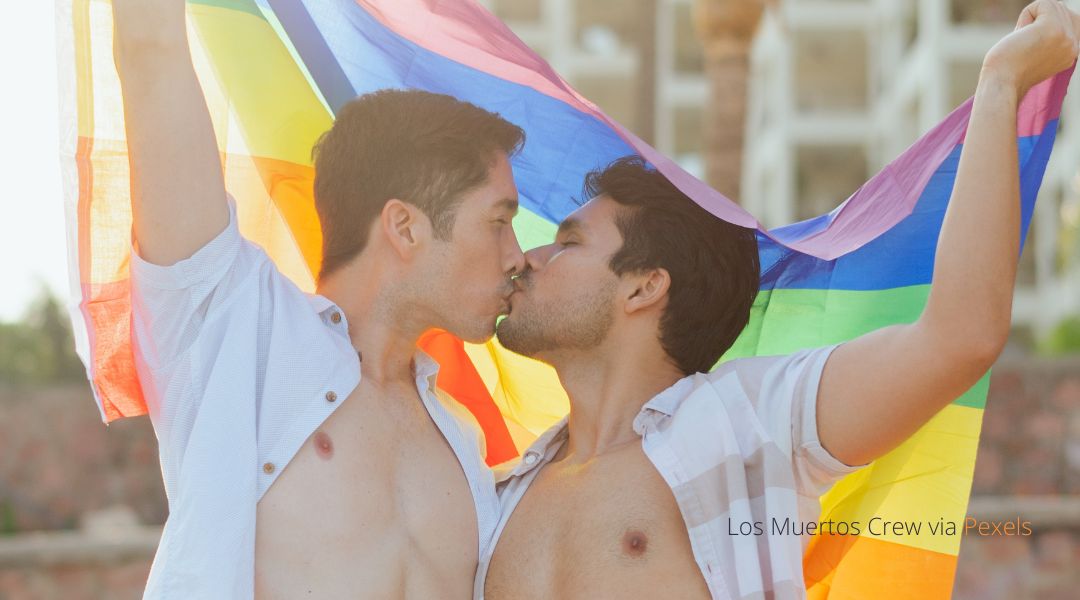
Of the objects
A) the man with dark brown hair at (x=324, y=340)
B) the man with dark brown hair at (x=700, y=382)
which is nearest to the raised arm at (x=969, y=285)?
the man with dark brown hair at (x=700, y=382)

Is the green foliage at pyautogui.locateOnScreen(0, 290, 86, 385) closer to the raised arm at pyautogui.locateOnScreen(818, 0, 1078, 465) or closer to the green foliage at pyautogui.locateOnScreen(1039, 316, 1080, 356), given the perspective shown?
the green foliage at pyautogui.locateOnScreen(1039, 316, 1080, 356)

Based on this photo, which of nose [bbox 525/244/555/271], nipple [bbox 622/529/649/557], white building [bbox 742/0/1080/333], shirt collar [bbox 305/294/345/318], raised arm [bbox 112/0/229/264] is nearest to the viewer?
raised arm [bbox 112/0/229/264]

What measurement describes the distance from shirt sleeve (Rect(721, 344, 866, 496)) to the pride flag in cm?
32

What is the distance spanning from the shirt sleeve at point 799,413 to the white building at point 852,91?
82.4 feet

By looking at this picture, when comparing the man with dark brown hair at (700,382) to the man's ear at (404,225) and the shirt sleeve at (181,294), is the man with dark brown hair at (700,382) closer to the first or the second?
the man's ear at (404,225)

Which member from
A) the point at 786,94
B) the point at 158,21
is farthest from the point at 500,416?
the point at 786,94

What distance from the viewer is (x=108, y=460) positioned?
1362 cm

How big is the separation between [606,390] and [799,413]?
25.9 inches

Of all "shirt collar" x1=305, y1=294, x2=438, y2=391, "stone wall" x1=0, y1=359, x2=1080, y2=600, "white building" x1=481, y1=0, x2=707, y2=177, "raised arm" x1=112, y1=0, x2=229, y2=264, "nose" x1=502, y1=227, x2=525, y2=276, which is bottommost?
"white building" x1=481, y1=0, x2=707, y2=177

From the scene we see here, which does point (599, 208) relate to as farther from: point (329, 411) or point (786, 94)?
point (786, 94)

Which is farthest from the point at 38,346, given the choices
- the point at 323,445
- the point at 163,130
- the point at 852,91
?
the point at 852,91

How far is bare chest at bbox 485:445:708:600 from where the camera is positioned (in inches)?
124

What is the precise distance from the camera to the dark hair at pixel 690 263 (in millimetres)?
3619

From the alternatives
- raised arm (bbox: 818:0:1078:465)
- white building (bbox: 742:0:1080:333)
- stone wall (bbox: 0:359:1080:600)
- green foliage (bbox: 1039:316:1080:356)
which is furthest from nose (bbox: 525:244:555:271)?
white building (bbox: 742:0:1080:333)
